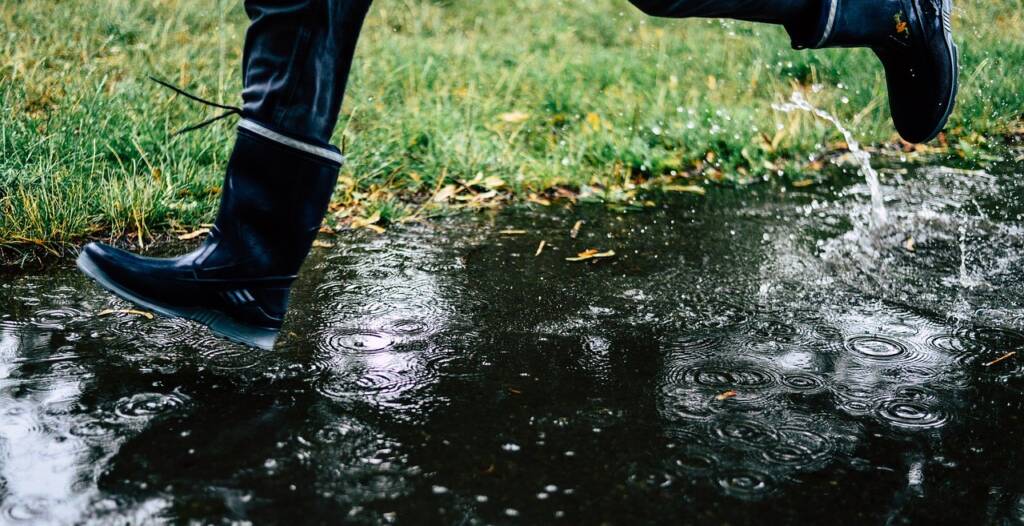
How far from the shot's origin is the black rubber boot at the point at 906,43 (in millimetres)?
2252

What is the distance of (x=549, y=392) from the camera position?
78.6 inches

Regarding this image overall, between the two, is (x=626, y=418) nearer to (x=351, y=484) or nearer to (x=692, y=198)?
(x=351, y=484)

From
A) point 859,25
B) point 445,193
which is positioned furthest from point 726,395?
point 445,193

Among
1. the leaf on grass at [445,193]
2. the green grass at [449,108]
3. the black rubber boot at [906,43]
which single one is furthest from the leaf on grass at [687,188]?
the black rubber boot at [906,43]

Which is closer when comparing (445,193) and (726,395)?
(726,395)

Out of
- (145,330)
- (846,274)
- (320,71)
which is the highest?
(320,71)

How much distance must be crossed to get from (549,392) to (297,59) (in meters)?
0.85

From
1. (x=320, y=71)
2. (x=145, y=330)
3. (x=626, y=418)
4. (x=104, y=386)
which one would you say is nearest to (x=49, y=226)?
(x=145, y=330)

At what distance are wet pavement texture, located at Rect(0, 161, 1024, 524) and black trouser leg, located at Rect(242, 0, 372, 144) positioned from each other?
22.0 inches

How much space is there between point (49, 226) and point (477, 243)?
1330mm

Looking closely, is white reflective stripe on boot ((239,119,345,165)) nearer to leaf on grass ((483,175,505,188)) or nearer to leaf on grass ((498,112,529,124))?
leaf on grass ((483,175,505,188))

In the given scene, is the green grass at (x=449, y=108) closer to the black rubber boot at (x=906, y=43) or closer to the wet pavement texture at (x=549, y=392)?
the wet pavement texture at (x=549, y=392)

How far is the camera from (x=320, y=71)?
1.92m

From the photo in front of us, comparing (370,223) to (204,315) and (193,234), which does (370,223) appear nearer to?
(193,234)
